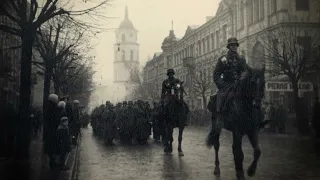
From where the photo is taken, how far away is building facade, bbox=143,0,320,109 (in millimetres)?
29364

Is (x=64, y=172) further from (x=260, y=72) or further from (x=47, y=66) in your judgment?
(x=47, y=66)

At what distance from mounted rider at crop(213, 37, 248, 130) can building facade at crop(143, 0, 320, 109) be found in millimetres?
17742

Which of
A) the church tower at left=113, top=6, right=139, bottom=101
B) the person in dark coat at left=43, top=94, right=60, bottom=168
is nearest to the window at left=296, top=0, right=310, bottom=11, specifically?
the person in dark coat at left=43, top=94, right=60, bottom=168

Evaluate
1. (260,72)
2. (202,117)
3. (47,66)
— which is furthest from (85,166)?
(202,117)

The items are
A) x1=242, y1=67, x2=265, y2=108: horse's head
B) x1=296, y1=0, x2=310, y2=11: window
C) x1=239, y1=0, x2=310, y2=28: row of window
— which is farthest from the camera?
x1=239, y1=0, x2=310, y2=28: row of window

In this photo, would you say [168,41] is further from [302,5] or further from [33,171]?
[33,171]

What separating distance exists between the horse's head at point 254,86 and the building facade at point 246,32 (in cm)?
1821

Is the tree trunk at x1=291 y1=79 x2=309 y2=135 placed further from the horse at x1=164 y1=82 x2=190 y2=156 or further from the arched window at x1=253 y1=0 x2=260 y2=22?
the arched window at x1=253 y1=0 x2=260 y2=22

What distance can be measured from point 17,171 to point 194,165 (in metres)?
3.94

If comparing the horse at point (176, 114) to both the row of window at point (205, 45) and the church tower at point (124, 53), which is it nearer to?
the row of window at point (205, 45)

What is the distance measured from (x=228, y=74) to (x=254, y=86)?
2.57 ft

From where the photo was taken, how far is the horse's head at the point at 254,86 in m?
7.54

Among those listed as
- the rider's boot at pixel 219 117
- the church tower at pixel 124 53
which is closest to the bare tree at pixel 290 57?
the rider's boot at pixel 219 117

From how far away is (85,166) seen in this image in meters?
10.2
